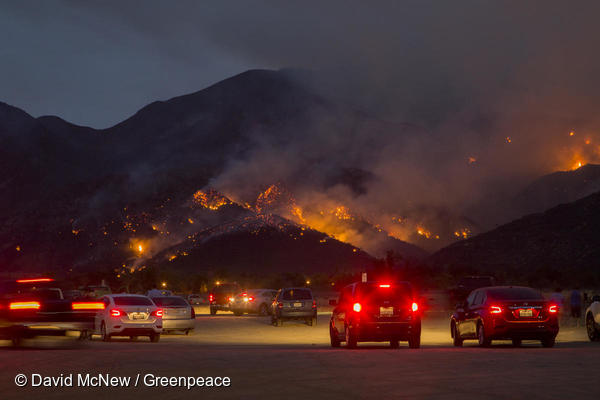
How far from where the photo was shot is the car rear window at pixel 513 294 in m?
21.0

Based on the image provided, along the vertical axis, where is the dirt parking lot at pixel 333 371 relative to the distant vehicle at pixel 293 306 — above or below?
below

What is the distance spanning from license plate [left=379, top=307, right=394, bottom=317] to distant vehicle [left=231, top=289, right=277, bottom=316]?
24.5 m

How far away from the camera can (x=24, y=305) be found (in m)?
21.0

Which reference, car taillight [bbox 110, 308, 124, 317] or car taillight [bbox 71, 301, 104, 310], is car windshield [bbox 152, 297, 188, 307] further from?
car taillight [bbox 71, 301, 104, 310]

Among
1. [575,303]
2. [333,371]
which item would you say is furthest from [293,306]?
[333,371]

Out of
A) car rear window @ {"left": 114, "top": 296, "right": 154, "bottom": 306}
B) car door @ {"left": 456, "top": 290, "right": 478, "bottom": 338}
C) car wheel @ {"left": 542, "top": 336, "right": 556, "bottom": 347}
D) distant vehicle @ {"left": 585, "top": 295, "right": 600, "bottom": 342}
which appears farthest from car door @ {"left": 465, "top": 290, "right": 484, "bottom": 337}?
car rear window @ {"left": 114, "top": 296, "right": 154, "bottom": 306}

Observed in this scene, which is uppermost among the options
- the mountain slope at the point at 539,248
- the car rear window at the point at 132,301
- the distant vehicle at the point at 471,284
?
the mountain slope at the point at 539,248

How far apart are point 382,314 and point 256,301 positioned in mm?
25172

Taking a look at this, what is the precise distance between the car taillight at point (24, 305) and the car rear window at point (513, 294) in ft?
40.1

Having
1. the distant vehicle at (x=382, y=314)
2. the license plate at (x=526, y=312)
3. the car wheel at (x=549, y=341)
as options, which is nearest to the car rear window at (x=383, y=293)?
the distant vehicle at (x=382, y=314)

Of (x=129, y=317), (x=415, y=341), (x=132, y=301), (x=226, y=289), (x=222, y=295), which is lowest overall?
(x=415, y=341)

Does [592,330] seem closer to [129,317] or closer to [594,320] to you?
[594,320]

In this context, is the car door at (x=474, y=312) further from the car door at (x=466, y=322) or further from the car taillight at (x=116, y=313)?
the car taillight at (x=116, y=313)

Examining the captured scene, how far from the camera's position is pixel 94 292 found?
44.8 metres
